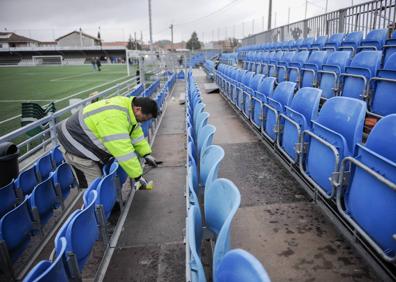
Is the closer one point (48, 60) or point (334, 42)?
point (334, 42)

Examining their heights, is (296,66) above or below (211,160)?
above

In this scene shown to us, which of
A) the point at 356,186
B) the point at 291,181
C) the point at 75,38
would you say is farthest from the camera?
the point at 75,38

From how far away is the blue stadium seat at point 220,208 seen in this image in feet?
4.05

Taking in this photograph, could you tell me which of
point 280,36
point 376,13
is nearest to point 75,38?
point 280,36

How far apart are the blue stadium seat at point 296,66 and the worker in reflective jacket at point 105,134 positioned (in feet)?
11.2

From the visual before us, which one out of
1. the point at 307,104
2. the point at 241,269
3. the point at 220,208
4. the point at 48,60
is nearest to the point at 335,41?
the point at 307,104

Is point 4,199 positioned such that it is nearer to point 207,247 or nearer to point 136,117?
point 136,117

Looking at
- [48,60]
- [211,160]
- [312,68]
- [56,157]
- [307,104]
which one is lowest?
[56,157]

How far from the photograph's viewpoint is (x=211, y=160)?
6.69 ft

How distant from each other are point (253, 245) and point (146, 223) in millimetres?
1091

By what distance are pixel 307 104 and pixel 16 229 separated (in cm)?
269

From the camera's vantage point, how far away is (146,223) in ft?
9.33

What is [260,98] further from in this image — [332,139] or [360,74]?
[332,139]

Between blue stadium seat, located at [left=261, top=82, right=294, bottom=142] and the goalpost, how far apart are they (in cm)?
4904
